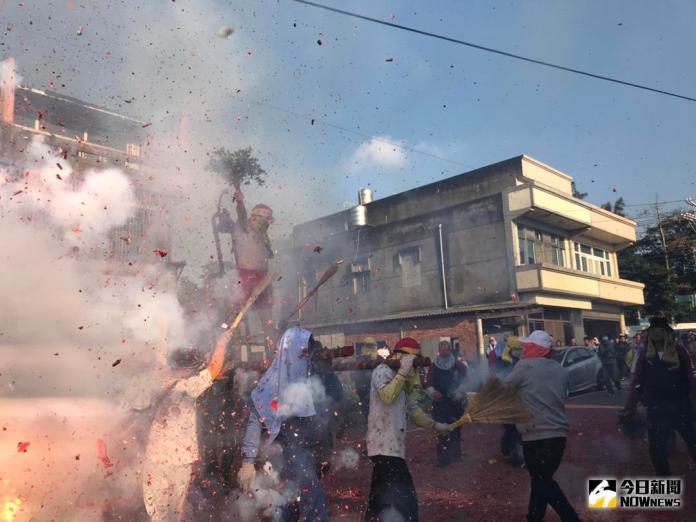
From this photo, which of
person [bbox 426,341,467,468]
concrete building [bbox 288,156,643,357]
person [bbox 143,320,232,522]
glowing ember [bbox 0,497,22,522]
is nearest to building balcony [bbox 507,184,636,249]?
concrete building [bbox 288,156,643,357]

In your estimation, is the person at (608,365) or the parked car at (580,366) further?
the person at (608,365)

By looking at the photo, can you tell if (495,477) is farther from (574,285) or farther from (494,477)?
(574,285)

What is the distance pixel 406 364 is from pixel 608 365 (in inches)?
493

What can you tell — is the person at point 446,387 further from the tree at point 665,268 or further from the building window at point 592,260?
the tree at point 665,268

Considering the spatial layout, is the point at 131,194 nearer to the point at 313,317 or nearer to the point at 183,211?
the point at 183,211

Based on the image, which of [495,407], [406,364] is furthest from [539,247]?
[406,364]

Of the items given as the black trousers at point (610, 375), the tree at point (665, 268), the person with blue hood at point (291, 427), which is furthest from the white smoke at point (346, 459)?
the tree at point (665, 268)

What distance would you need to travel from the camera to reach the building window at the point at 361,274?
2619 cm

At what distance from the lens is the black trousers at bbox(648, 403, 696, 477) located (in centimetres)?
582

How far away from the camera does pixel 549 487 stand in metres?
4.34

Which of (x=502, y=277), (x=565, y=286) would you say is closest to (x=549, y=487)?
(x=502, y=277)

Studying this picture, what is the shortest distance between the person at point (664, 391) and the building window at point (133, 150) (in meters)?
8.40

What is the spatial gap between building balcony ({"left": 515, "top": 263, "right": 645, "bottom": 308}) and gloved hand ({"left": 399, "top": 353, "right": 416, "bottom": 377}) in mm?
17574

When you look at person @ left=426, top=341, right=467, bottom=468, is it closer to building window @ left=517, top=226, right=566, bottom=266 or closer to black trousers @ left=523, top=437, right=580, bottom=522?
black trousers @ left=523, top=437, right=580, bottom=522
